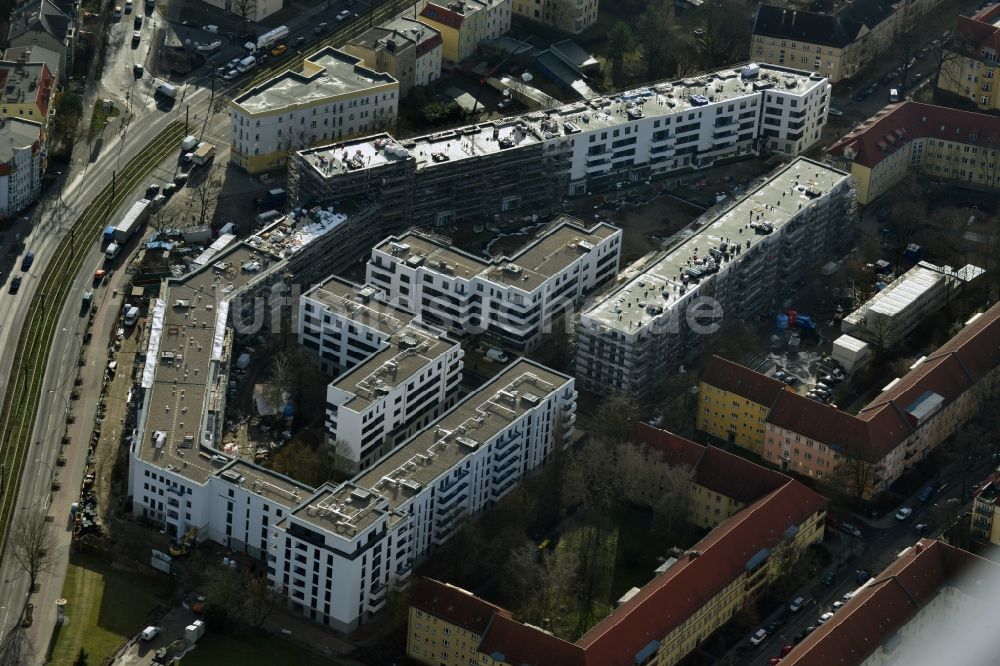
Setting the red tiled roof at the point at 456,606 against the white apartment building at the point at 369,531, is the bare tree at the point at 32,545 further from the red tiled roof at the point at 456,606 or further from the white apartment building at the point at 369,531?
the red tiled roof at the point at 456,606

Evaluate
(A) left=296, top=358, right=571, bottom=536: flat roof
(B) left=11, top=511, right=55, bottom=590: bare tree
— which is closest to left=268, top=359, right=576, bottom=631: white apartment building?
(A) left=296, top=358, right=571, bottom=536: flat roof

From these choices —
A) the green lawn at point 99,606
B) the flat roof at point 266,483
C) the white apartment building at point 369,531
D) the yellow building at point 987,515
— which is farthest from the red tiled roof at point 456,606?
the yellow building at point 987,515

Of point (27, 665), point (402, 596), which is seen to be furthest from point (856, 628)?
point (27, 665)

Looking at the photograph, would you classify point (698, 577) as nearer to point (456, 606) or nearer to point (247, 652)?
point (456, 606)

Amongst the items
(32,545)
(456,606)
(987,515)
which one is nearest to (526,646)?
(456,606)

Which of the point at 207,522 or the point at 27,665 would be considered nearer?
the point at 27,665

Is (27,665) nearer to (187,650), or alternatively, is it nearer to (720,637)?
(187,650)
